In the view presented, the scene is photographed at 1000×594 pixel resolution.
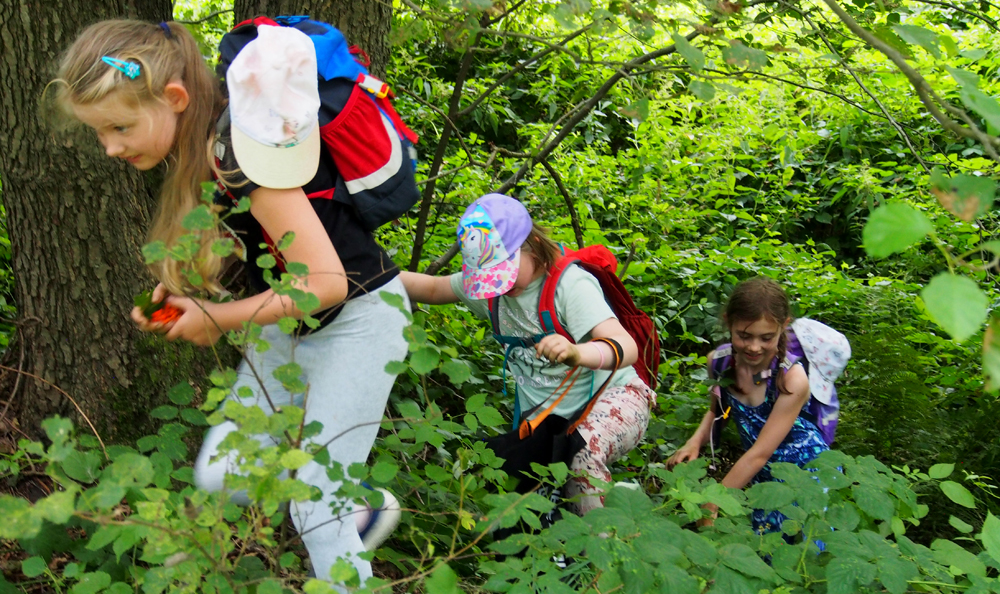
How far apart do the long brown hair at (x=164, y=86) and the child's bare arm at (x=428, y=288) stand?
2.66ft

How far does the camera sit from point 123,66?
1568 millimetres

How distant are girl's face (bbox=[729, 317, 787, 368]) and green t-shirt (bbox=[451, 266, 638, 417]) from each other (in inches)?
18.9

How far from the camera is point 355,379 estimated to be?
6.00 feet

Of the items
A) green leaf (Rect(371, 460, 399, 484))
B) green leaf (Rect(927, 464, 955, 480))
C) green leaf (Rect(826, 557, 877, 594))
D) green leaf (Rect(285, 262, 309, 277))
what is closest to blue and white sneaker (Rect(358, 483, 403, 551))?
green leaf (Rect(371, 460, 399, 484))

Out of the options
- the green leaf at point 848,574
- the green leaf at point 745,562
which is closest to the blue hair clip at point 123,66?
the green leaf at point 745,562

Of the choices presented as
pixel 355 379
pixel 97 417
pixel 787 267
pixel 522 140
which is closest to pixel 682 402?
pixel 787 267

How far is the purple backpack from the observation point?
9.43 feet

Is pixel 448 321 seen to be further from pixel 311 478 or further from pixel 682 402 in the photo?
pixel 311 478

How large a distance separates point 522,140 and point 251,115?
17.7 feet

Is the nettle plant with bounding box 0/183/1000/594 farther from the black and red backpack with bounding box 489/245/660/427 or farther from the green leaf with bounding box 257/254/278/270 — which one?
the black and red backpack with bounding box 489/245/660/427

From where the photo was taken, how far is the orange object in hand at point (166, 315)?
1.71 meters

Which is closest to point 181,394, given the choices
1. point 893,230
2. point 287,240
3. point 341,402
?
point 341,402

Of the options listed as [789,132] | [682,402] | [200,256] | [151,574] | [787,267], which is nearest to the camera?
[151,574]

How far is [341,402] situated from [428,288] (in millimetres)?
748
